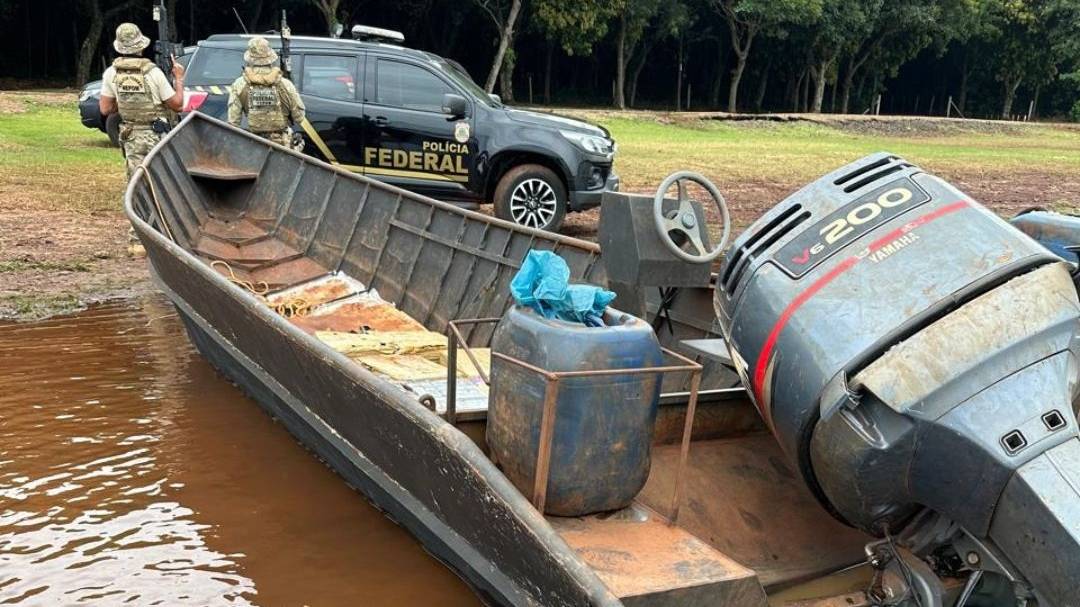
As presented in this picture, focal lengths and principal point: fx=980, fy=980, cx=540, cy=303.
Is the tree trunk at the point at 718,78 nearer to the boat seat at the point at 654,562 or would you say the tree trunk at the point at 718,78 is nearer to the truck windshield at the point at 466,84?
the truck windshield at the point at 466,84

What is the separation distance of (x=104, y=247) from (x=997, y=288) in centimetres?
839

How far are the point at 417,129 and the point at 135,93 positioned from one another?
8.63ft

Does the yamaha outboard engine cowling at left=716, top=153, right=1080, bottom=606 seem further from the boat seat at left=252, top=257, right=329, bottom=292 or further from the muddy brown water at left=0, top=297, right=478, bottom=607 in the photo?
the boat seat at left=252, top=257, right=329, bottom=292

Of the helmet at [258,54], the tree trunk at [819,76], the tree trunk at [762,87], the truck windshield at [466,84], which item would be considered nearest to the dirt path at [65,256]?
the truck windshield at [466,84]

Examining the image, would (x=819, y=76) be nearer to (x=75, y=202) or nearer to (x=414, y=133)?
(x=414, y=133)

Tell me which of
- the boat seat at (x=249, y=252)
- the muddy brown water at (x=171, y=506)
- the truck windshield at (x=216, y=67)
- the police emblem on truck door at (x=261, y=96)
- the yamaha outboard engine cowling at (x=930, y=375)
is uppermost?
the truck windshield at (x=216, y=67)

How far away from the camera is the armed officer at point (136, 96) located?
877 centimetres

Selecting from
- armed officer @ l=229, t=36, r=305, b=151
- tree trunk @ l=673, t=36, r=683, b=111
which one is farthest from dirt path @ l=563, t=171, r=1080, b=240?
tree trunk @ l=673, t=36, r=683, b=111

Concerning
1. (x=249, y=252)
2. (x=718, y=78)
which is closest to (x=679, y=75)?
(x=718, y=78)

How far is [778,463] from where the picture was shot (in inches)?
155

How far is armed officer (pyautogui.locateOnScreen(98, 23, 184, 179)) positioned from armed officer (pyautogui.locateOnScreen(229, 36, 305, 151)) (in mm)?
572

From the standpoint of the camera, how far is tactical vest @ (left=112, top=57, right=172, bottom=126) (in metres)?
8.81

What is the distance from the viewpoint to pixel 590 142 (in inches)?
405

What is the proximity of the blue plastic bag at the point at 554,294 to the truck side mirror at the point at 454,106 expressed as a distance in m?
6.50
